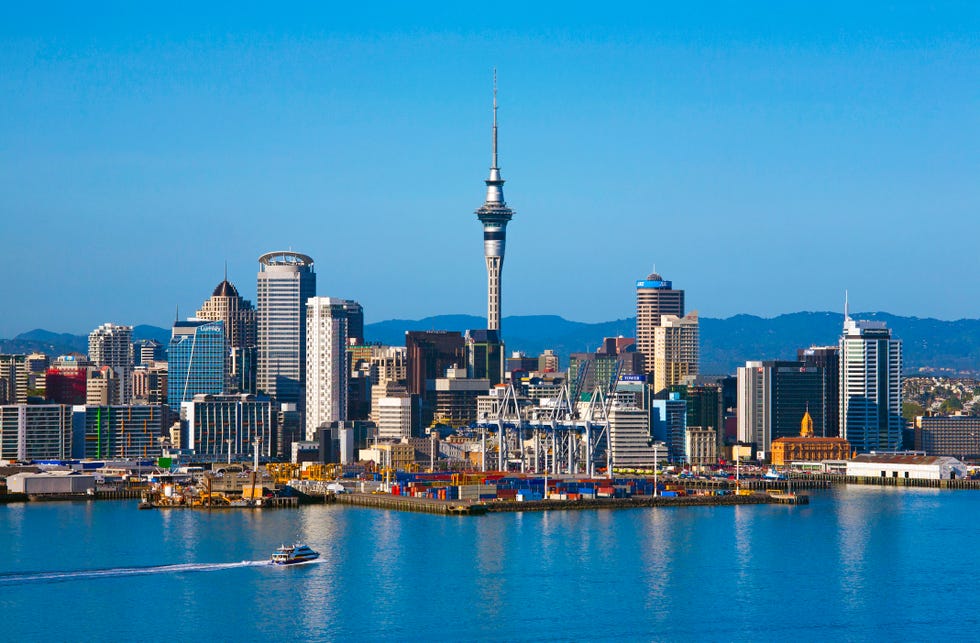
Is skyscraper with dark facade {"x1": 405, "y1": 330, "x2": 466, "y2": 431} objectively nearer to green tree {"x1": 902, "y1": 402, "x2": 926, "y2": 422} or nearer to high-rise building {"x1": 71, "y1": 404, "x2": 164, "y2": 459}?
high-rise building {"x1": 71, "y1": 404, "x2": 164, "y2": 459}

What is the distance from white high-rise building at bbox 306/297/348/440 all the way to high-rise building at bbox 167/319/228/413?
5.30 meters

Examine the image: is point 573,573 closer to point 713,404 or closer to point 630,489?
point 630,489

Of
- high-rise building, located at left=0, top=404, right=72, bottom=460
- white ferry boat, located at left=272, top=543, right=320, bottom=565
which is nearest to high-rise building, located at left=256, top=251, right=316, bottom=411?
high-rise building, located at left=0, top=404, right=72, bottom=460

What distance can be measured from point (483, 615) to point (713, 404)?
2982 inches

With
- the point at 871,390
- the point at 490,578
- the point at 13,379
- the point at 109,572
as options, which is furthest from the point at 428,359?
the point at 109,572

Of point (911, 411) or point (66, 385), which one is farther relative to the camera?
point (911, 411)

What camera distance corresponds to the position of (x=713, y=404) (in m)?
114

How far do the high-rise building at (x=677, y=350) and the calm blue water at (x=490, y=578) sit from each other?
244ft

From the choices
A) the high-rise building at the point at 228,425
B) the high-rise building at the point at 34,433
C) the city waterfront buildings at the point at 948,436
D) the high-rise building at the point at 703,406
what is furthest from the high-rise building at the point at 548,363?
the high-rise building at the point at 34,433

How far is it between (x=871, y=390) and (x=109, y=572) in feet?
236

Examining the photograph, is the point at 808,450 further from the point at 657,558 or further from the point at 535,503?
the point at 657,558

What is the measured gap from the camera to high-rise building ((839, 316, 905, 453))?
110m

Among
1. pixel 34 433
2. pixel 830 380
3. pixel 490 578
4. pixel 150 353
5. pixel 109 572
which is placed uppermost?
pixel 150 353

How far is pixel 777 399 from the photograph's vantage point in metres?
115
